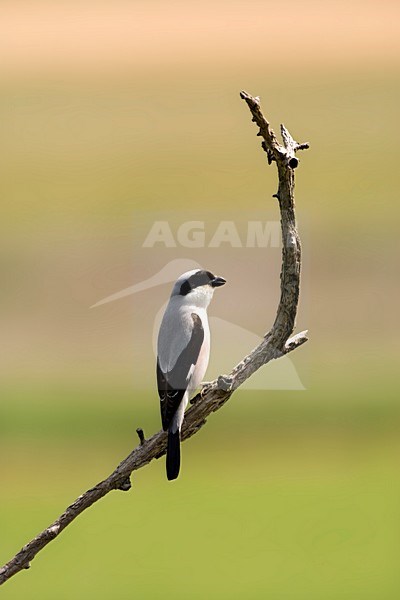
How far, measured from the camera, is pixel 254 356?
2.96 metres

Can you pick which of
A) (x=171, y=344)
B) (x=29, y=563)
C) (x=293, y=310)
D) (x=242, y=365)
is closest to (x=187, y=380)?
(x=171, y=344)

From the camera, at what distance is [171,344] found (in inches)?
131

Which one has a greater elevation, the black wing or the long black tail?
the black wing

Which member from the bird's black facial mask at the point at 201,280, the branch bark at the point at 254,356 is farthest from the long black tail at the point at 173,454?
the bird's black facial mask at the point at 201,280

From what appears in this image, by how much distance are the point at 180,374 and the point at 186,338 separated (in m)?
0.14

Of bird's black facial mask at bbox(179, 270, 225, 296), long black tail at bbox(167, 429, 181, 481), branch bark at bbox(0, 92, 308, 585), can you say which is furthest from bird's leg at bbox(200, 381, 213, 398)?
bird's black facial mask at bbox(179, 270, 225, 296)

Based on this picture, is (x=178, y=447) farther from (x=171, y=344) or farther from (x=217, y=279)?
(x=217, y=279)

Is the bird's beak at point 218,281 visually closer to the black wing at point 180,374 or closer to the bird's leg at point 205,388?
the black wing at point 180,374

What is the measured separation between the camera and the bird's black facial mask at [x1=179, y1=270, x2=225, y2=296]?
3.33 m

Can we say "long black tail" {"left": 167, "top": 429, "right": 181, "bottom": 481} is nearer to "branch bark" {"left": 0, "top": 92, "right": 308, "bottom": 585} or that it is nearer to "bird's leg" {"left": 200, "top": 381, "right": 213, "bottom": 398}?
"branch bark" {"left": 0, "top": 92, "right": 308, "bottom": 585}

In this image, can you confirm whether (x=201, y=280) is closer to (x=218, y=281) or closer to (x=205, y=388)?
(x=218, y=281)

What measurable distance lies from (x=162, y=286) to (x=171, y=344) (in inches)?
13.6

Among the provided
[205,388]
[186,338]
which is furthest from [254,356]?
[186,338]

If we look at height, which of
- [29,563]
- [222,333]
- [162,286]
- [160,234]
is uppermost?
[160,234]
